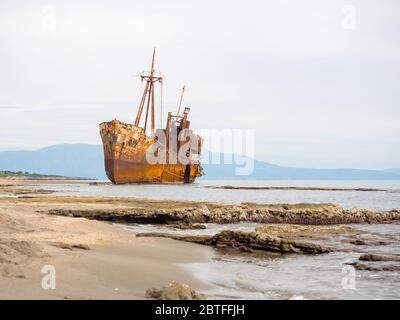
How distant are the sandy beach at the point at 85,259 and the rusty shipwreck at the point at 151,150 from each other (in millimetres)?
52388

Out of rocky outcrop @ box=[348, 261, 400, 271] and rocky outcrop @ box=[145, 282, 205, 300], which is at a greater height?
rocky outcrop @ box=[145, 282, 205, 300]

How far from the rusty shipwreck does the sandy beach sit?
52.4 meters

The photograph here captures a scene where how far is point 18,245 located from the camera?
35.5ft

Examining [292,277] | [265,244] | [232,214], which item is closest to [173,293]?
[292,277]

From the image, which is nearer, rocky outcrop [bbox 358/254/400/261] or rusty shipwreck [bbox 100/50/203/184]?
rocky outcrop [bbox 358/254/400/261]

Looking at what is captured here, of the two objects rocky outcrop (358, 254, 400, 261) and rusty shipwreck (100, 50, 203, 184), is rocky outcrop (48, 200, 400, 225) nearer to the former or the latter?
rocky outcrop (358, 254, 400, 261)

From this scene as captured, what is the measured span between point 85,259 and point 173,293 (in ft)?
11.8

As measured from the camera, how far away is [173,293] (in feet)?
26.5

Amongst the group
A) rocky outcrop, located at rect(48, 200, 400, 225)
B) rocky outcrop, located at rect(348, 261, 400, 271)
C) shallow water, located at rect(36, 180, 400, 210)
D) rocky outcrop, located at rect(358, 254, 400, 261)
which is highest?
rocky outcrop, located at rect(348, 261, 400, 271)

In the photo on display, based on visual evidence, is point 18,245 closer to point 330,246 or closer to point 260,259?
point 260,259

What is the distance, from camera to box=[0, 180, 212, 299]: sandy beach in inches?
331

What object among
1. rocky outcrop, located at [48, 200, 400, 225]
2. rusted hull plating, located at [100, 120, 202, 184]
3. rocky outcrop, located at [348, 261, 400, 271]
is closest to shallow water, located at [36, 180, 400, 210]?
rusted hull plating, located at [100, 120, 202, 184]

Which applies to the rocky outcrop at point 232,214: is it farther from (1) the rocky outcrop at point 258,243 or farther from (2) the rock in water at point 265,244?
(2) the rock in water at point 265,244
